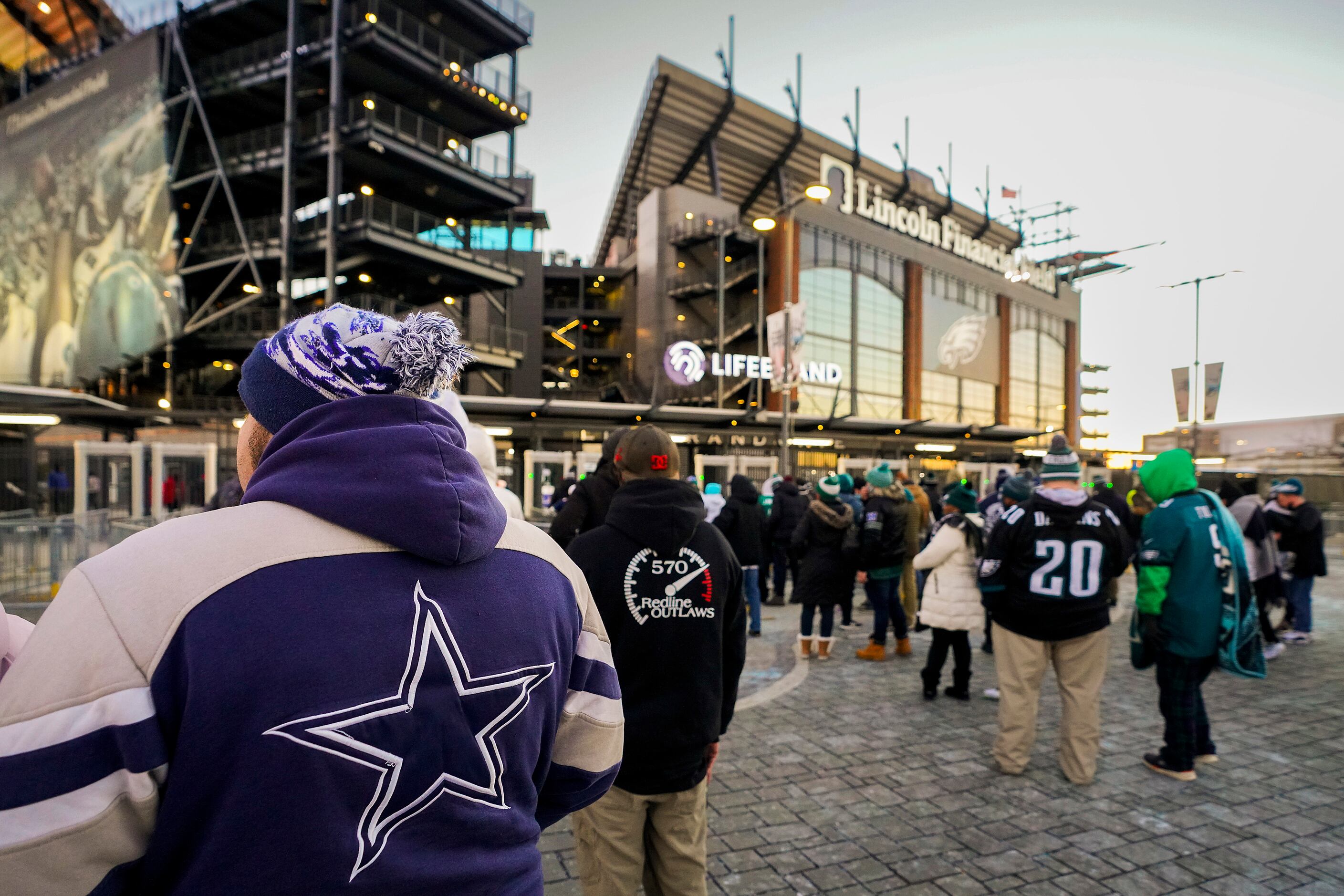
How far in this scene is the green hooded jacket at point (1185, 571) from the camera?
15.4ft

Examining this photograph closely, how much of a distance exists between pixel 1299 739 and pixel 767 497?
9084 mm

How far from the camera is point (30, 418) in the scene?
1573cm

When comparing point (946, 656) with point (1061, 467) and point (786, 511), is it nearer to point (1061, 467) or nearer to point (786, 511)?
point (1061, 467)

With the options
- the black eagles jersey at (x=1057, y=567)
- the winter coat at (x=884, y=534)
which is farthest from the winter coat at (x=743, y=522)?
the black eagles jersey at (x=1057, y=567)

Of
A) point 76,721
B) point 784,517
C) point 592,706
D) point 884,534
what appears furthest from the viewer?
point 784,517

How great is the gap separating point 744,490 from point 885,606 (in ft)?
7.53

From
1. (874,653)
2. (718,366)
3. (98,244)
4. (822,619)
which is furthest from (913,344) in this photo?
(98,244)

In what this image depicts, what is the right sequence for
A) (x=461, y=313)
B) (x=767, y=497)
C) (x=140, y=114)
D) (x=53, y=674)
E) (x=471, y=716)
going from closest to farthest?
(x=53, y=674) < (x=471, y=716) < (x=767, y=497) < (x=140, y=114) < (x=461, y=313)

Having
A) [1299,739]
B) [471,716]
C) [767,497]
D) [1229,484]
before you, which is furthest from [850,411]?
[471,716]

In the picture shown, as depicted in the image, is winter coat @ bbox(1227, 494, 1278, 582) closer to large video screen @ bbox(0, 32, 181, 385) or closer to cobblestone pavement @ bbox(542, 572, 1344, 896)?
cobblestone pavement @ bbox(542, 572, 1344, 896)

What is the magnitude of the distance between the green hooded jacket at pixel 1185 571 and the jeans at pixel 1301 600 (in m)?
6.15

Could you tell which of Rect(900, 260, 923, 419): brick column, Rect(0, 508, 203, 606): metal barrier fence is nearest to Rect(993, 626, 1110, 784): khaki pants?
Rect(0, 508, 203, 606): metal barrier fence

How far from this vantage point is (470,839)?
1.21 meters

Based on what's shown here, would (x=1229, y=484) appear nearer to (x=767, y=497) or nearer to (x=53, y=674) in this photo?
(x=767, y=497)
